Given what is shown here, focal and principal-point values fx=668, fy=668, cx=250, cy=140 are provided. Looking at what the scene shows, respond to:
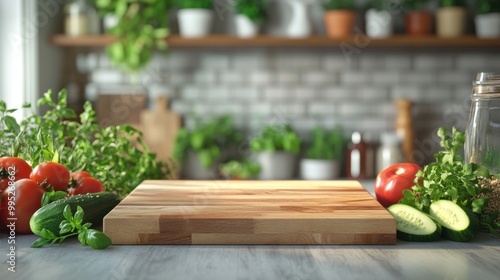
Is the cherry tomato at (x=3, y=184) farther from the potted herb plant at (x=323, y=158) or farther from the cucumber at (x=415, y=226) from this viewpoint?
the potted herb plant at (x=323, y=158)

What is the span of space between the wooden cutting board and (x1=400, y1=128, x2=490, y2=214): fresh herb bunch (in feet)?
7.71

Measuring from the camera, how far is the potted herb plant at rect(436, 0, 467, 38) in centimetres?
340

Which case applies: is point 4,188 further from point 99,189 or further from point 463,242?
point 463,242

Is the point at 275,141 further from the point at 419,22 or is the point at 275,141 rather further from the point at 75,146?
the point at 75,146

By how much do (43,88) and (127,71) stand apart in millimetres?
454

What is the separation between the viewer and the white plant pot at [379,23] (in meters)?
3.40

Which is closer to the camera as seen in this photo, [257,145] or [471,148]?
[471,148]

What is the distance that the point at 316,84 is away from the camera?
3.63 meters

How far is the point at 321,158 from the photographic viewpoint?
344 centimetres

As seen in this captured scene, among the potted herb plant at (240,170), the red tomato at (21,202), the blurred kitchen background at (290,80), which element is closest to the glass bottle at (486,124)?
the red tomato at (21,202)

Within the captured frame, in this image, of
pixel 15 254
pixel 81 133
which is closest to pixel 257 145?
pixel 81 133

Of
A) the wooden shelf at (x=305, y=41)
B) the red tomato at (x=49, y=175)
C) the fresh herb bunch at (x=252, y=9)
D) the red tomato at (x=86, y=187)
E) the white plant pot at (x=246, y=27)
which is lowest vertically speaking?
the red tomato at (x=86, y=187)

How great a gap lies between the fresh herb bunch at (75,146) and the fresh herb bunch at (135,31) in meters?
1.86

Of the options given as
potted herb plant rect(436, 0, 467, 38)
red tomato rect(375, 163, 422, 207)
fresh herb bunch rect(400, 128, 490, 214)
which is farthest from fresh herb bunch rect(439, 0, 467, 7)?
fresh herb bunch rect(400, 128, 490, 214)
